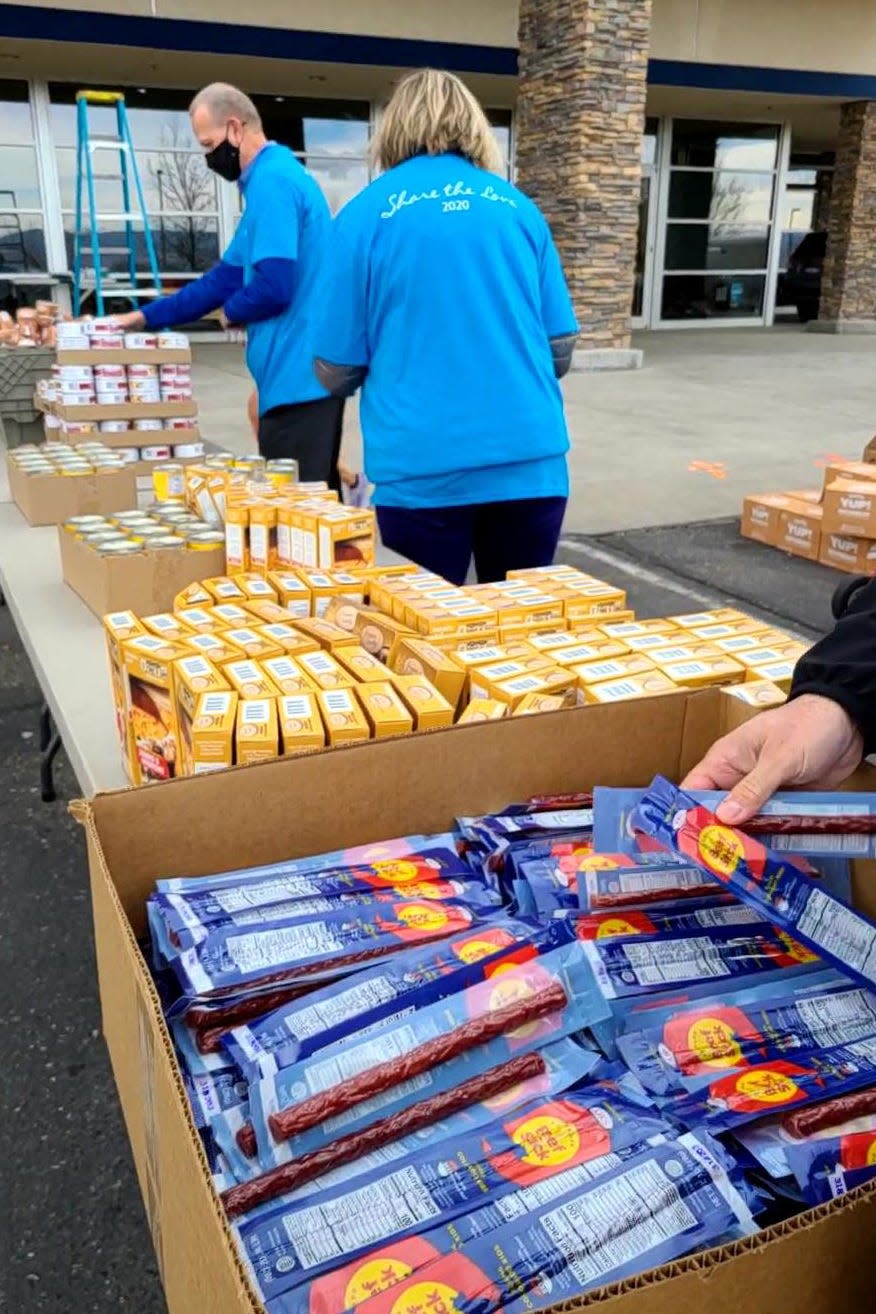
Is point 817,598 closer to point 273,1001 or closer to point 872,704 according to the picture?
point 872,704

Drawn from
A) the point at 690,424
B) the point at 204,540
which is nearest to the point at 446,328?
the point at 204,540

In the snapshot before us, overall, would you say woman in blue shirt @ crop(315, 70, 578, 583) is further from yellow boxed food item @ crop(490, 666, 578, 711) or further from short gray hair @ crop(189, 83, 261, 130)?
short gray hair @ crop(189, 83, 261, 130)

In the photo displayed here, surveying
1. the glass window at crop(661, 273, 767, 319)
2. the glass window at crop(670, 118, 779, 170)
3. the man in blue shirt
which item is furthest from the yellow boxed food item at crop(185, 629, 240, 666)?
the glass window at crop(670, 118, 779, 170)

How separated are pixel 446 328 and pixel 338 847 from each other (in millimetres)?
1634

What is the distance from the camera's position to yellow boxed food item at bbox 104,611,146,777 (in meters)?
1.74

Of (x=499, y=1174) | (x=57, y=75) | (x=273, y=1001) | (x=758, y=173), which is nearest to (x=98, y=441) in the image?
(x=273, y=1001)

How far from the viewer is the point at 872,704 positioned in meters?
1.20

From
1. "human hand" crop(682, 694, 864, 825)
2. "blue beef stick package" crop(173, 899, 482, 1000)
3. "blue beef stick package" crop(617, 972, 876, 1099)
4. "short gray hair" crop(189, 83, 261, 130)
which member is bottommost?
"blue beef stick package" crop(617, 972, 876, 1099)

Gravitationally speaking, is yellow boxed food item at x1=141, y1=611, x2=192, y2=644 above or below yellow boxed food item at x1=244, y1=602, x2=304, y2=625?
above

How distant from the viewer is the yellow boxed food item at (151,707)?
1.64 meters

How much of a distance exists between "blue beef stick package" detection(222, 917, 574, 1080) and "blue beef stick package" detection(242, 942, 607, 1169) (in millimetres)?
17

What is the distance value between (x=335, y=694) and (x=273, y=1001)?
0.56m

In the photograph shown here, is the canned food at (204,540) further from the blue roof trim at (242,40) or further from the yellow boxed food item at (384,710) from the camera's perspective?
the blue roof trim at (242,40)

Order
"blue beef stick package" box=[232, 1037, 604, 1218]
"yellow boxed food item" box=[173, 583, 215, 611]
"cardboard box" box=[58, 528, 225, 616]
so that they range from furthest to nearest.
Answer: "cardboard box" box=[58, 528, 225, 616] → "yellow boxed food item" box=[173, 583, 215, 611] → "blue beef stick package" box=[232, 1037, 604, 1218]
